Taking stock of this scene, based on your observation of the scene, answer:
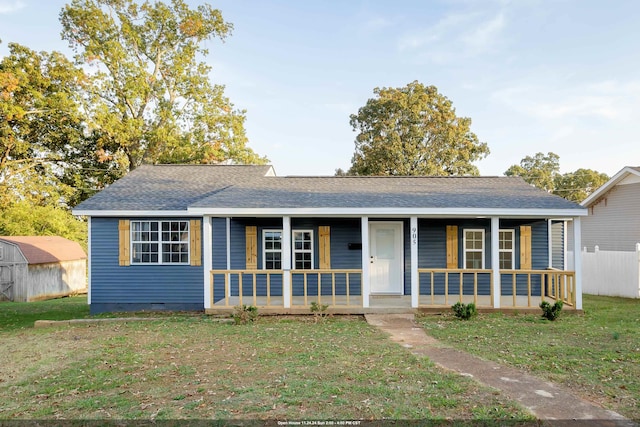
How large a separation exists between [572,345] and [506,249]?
199 inches

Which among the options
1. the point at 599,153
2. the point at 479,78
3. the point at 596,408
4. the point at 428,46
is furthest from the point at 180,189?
the point at 599,153

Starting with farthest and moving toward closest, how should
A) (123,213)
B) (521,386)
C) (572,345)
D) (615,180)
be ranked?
(615,180) < (123,213) < (572,345) < (521,386)

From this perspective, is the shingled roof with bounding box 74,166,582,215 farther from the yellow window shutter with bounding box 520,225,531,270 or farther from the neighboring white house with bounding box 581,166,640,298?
the neighboring white house with bounding box 581,166,640,298

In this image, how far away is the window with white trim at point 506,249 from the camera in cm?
1150

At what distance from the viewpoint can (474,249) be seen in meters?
11.5

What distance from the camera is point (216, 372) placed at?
5516 mm

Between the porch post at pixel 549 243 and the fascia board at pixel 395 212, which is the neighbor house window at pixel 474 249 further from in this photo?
the fascia board at pixel 395 212

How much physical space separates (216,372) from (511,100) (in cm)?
1909

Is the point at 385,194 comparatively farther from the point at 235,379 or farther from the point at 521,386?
→ the point at 235,379

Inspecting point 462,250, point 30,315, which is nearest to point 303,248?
point 462,250

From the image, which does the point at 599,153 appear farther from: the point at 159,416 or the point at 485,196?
the point at 159,416

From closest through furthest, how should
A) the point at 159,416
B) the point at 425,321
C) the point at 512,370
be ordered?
1. the point at 159,416
2. the point at 512,370
3. the point at 425,321

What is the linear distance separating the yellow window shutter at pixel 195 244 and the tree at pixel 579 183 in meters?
37.2

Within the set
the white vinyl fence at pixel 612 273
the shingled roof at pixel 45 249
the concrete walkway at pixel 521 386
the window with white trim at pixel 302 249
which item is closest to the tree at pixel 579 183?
the white vinyl fence at pixel 612 273
